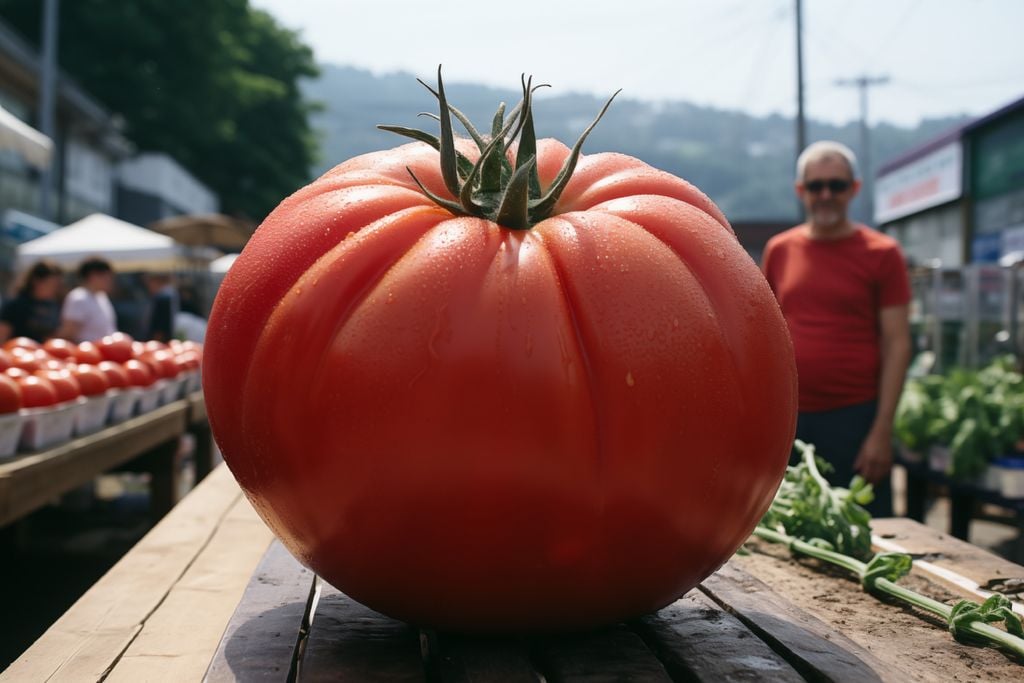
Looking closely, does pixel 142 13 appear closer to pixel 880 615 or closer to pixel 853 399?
pixel 853 399

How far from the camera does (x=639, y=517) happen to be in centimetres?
150

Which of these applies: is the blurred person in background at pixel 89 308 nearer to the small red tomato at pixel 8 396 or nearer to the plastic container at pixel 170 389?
the plastic container at pixel 170 389

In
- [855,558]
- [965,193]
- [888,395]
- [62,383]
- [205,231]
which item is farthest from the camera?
[965,193]

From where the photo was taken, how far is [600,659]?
160 cm

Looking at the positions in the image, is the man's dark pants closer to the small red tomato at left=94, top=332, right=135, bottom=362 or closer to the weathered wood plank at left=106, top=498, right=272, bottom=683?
the weathered wood plank at left=106, top=498, right=272, bottom=683

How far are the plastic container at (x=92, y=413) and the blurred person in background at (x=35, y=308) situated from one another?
3.93 metres

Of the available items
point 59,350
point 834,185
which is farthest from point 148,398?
point 834,185

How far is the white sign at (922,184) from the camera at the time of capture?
19.2 meters

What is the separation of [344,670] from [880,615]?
1.08m

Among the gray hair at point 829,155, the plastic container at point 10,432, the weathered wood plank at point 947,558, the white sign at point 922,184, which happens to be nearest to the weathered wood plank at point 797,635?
the weathered wood plank at point 947,558

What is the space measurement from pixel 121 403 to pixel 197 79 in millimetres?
31974

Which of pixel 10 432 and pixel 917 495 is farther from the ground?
pixel 10 432

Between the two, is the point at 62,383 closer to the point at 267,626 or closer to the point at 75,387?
the point at 75,387

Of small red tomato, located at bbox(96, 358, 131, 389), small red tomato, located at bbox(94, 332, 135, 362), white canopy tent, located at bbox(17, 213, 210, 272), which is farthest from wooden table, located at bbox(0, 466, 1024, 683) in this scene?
white canopy tent, located at bbox(17, 213, 210, 272)
